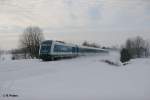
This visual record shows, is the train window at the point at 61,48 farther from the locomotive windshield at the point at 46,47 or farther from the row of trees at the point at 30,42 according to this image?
the row of trees at the point at 30,42

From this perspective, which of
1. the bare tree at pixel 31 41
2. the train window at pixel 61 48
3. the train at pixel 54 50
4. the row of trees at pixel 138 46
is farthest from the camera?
the row of trees at pixel 138 46

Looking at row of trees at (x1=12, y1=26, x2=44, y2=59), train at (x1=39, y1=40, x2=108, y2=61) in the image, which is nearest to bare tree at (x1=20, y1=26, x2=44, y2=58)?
row of trees at (x1=12, y1=26, x2=44, y2=59)

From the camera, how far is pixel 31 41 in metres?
84.5

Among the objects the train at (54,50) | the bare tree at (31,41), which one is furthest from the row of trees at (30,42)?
the train at (54,50)

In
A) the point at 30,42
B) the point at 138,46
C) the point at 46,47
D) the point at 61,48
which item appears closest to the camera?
the point at 46,47

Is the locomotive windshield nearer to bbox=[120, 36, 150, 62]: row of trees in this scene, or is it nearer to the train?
the train

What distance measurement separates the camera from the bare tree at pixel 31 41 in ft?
266

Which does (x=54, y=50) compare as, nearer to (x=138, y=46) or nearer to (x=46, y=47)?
(x=46, y=47)

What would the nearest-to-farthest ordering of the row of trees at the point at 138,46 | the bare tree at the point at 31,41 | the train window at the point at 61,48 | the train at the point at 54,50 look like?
the train at the point at 54,50, the train window at the point at 61,48, the bare tree at the point at 31,41, the row of trees at the point at 138,46

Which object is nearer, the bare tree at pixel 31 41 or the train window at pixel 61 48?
the train window at pixel 61 48

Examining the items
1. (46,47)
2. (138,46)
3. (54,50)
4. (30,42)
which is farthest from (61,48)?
(138,46)

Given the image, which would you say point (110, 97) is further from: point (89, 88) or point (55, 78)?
point (55, 78)

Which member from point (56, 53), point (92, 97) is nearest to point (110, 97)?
point (92, 97)

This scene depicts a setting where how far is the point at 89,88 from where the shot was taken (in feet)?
51.3
